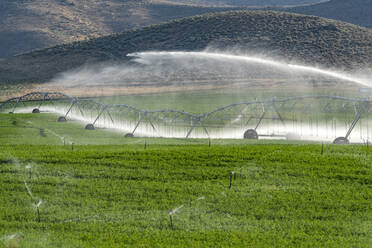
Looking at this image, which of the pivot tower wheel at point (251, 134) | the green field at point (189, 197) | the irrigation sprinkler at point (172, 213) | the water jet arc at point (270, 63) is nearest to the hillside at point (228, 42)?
the water jet arc at point (270, 63)

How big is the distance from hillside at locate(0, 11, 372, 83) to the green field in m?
76.3

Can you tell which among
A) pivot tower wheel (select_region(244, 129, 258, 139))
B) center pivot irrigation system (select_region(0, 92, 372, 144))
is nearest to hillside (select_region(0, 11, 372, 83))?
center pivot irrigation system (select_region(0, 92, 372, 144))

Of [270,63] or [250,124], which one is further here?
[270,63]

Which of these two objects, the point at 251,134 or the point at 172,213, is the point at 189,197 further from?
the point at 251,134

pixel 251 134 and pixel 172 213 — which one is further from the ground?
pixel 251 134

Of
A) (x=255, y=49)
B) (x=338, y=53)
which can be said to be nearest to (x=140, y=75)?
(x=255, y=49)

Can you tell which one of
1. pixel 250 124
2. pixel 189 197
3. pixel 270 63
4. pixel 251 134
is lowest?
pixel 189 197

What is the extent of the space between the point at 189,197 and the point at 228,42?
91944 millimetres

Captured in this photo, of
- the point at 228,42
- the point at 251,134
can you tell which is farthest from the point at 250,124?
the point at 228,42

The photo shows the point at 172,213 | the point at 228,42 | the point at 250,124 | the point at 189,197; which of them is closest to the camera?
the point at 172,213

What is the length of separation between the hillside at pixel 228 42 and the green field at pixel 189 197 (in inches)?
3003

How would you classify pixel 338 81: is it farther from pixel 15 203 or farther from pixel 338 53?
pixel 15 203

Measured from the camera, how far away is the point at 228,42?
105750 mm

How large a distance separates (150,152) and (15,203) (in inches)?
270
